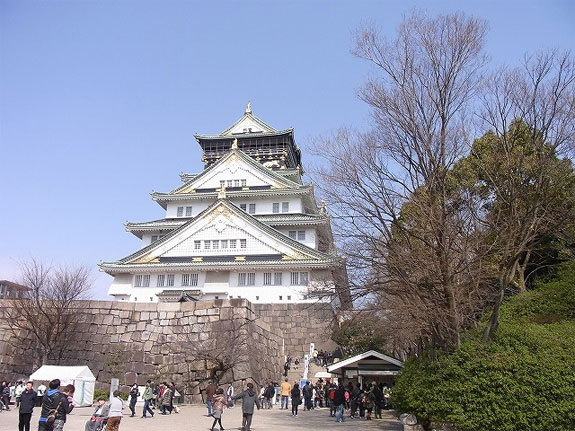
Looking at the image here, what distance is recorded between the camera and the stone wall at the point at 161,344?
22.1m

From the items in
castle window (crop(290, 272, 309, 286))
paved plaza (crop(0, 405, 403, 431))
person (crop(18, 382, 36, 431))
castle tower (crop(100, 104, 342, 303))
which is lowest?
paved plaza (crop(0, 405, 403, 431))

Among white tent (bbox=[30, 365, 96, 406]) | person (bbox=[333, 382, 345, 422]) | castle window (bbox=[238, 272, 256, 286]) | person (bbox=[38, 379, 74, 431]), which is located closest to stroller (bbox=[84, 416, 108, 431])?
person (bbox=[38, 379, 74, 431])

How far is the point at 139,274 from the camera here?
119 feet

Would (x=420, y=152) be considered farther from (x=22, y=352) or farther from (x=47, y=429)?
(x=22, y=352)

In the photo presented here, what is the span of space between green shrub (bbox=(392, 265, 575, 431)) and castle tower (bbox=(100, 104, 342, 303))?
1813 cm

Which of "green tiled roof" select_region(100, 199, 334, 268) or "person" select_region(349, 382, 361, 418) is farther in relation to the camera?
"green tiled roof" select_region(100, 199, 334, 268)

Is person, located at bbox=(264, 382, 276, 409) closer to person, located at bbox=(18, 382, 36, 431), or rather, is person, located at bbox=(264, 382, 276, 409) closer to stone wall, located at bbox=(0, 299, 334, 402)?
stone wall, located at bbox=(0, 299, 334, 402)

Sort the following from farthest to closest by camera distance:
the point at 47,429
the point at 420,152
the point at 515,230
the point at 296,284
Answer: the point at 296,284 → the point at 420,152 → the point at 515,230 → the point at 47,429

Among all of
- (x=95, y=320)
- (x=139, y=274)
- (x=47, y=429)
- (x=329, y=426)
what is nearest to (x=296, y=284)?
(x=139, y=274)

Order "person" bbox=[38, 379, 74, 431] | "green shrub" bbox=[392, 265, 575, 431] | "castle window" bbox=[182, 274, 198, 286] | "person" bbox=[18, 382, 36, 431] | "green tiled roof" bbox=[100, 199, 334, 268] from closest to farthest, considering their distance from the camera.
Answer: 1. "person" bbox=[38, 379, 74, 431]
2. "person" bbox=[18, 382, 36, 431]
3. "green shrub" bbox=[392, 265, 575, 431]
4. "green tiled roof" bbox=[100, 199, 334, 268]
5. "castle window" bbox=[182, 274, 198, 286]

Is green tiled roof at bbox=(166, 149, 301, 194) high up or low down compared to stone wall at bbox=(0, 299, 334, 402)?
up

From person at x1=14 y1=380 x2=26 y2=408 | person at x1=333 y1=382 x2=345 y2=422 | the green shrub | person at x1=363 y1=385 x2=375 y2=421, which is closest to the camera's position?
the green shrub

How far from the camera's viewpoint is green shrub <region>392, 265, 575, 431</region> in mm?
10508

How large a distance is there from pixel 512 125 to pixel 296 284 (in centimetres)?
2260
